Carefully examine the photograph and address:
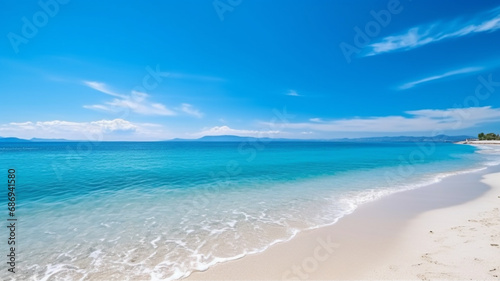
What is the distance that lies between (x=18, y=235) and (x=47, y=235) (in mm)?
1084

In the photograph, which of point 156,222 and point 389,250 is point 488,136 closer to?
point 389,250

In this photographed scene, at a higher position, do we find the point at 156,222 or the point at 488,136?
the point at 488,136

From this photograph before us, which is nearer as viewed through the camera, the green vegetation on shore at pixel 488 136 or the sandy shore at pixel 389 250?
the sandy shore at pixel 389 250

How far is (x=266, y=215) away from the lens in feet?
35.6

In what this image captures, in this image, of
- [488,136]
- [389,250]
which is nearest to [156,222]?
[389,250]

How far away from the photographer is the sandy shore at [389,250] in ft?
19.1

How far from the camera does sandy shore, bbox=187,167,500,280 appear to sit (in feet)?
19.1


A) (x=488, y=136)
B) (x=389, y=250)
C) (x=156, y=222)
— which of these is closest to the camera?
(x=389, y=250)

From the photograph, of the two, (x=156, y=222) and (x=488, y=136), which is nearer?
(x=156, y=222)

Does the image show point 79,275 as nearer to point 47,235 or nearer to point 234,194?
point 47,235

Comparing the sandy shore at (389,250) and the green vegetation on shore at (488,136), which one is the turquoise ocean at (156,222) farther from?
the green vegetation on shore at (488,136)

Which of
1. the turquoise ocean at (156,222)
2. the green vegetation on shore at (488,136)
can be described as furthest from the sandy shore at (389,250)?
the green vegetation on shore at (488,136)

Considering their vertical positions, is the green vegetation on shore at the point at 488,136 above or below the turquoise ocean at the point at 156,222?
above

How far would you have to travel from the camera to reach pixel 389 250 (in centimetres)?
714
